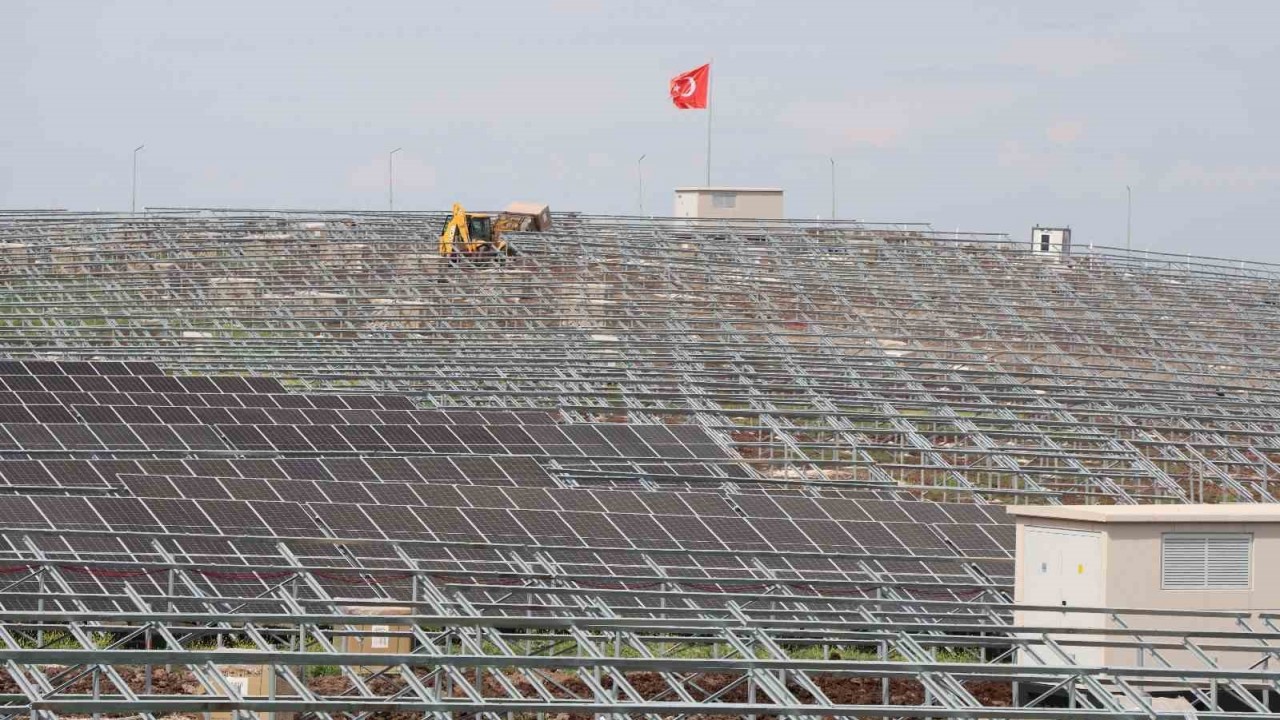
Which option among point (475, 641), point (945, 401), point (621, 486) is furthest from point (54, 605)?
point (945, 401)

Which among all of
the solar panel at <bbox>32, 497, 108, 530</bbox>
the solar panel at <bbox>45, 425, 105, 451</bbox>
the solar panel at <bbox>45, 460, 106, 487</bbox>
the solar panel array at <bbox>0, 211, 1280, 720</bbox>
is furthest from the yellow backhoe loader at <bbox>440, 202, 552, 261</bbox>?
the solar panel at <bbox>32, 497, 108, 530</bbox>

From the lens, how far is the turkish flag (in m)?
67.9

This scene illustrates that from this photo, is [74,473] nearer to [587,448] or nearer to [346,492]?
[346,492]

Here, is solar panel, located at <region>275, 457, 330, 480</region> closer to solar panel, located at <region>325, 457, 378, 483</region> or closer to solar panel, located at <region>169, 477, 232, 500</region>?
solar panel, located at <region>325, 457, 378, 483</region>

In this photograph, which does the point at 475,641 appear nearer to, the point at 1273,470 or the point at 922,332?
the point at 1273,470

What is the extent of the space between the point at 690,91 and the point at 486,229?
10.5m

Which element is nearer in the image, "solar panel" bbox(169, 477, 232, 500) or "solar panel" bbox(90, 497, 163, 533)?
"solar panel" bbox(90, 497, 163, 533)

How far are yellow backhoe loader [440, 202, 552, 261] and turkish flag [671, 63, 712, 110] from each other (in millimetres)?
7568

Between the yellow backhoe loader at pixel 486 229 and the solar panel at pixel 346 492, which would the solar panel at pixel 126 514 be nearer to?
the solar panel at pixel 346 492

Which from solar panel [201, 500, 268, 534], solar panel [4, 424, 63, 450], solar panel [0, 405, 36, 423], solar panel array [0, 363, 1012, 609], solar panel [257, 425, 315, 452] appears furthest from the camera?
solar panel [0, 405, 36, 423]

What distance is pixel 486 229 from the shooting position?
205 ft

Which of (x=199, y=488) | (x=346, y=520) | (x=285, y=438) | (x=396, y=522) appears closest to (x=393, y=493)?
(x=396, y=522)

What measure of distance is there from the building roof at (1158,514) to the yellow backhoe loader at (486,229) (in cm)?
3875

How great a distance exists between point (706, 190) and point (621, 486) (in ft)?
118
